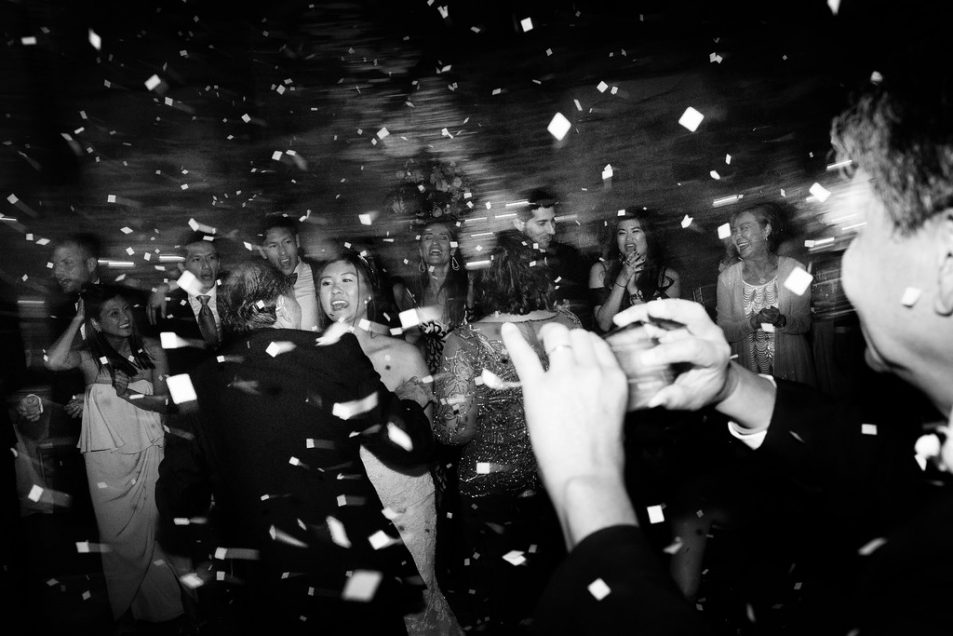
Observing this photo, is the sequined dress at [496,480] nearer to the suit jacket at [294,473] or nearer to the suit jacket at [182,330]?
the suit jacket at [294,473]

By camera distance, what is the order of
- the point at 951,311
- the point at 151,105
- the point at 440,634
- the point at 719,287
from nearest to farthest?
the point at 951,311, the point at 440,634, the point at 719,287, the point at 151,105

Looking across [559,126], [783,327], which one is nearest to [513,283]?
[783,327]

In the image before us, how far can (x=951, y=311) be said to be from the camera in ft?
2.44

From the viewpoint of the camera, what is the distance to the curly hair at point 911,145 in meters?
0.75

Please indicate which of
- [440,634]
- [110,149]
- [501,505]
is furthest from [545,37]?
[440,634]

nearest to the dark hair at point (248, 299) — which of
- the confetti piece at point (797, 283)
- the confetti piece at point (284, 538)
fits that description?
the confetti piece at point (284, 538)

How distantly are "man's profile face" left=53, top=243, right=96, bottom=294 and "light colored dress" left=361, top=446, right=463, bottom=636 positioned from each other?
2.12 m

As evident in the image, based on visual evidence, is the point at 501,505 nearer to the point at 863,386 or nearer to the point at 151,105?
the point at 863,386

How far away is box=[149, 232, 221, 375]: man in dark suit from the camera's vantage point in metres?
3.18

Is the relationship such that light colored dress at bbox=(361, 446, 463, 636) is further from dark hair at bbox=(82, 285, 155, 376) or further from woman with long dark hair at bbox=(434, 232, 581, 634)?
dark hair at bbox=(82, 285, 155, 376)

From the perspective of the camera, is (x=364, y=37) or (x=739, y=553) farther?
(x=364, y=37)

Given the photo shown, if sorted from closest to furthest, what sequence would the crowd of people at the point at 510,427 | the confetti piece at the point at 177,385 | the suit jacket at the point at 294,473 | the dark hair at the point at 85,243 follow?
the crowd of people at the point at 510,427 → the suit jacket at the point at 294,473 → the confetti piece at the point at 177,385 → the dark hair at the point at 85,243

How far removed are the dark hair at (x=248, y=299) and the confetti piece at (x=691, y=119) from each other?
384cm

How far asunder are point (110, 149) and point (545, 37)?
11.3 ft
